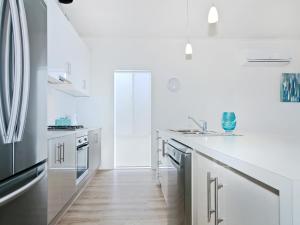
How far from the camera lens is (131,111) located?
6.55m

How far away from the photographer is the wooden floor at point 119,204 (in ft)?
9.72

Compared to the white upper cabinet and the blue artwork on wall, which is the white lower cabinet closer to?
the white upper cabinet

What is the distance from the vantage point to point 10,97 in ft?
4.59

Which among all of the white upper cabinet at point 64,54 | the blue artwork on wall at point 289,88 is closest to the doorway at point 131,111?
the white upper cabinet at point 64,54

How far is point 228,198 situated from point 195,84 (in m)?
5.00

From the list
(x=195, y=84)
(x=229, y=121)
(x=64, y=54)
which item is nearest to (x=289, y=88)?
(x=195, y=84)

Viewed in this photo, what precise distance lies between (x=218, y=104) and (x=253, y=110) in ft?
2.31

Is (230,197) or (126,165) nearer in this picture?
(230,197)

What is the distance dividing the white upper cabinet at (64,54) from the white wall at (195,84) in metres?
0.73

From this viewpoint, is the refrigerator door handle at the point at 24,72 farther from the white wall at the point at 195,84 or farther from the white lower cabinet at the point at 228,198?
the white wall at the point at 195,84

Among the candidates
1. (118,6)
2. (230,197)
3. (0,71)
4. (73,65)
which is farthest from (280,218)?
(118,6)

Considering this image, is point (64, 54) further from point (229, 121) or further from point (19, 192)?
point (19, 192)

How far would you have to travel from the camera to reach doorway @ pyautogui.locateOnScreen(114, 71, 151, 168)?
650cm

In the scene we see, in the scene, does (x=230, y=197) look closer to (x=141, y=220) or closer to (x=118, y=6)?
(x=141, y=220)
